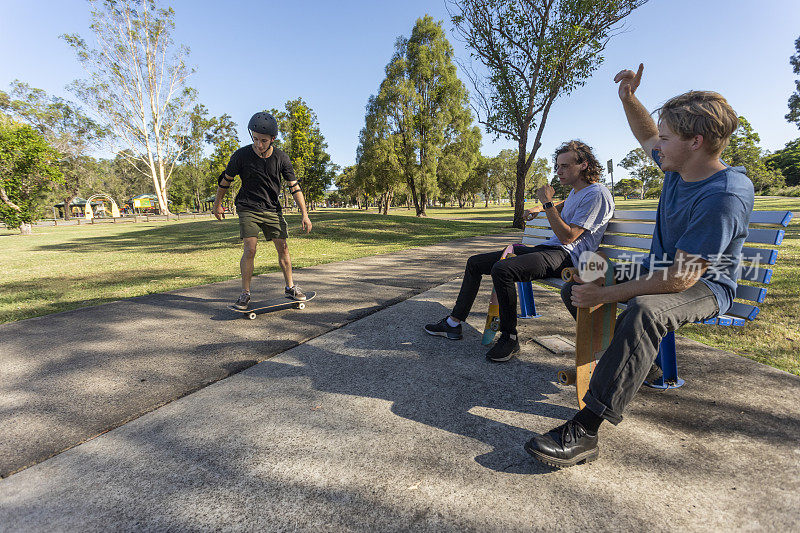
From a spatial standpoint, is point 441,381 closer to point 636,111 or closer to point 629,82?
point 636,111

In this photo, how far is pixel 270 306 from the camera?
171 inches

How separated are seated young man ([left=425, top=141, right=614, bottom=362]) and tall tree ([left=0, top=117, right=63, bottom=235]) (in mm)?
25011

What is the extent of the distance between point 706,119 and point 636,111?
3.89 feet

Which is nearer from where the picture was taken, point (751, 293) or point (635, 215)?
point (751, 293)

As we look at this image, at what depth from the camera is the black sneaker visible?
3441mm

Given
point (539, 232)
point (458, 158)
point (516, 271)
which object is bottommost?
point (516, 271)

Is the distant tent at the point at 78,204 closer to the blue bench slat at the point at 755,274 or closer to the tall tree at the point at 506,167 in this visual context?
the tall tree at the point at 506,167

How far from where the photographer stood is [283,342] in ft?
11.5

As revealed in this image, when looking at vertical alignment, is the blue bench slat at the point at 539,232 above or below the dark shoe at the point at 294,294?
above

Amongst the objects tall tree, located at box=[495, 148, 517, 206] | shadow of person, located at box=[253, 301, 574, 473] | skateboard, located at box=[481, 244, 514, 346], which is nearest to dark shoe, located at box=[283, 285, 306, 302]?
shadow of person, located at box=[253, 301, 574, 473]

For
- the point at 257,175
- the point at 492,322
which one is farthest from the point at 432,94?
Answer: the point at 492,322

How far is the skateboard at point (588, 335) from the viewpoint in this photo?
2125 millimetres

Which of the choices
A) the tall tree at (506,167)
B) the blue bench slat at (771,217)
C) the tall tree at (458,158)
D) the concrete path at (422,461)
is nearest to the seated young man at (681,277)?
the concrete path at (422,461)

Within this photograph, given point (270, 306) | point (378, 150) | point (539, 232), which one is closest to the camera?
point (539, 232)
